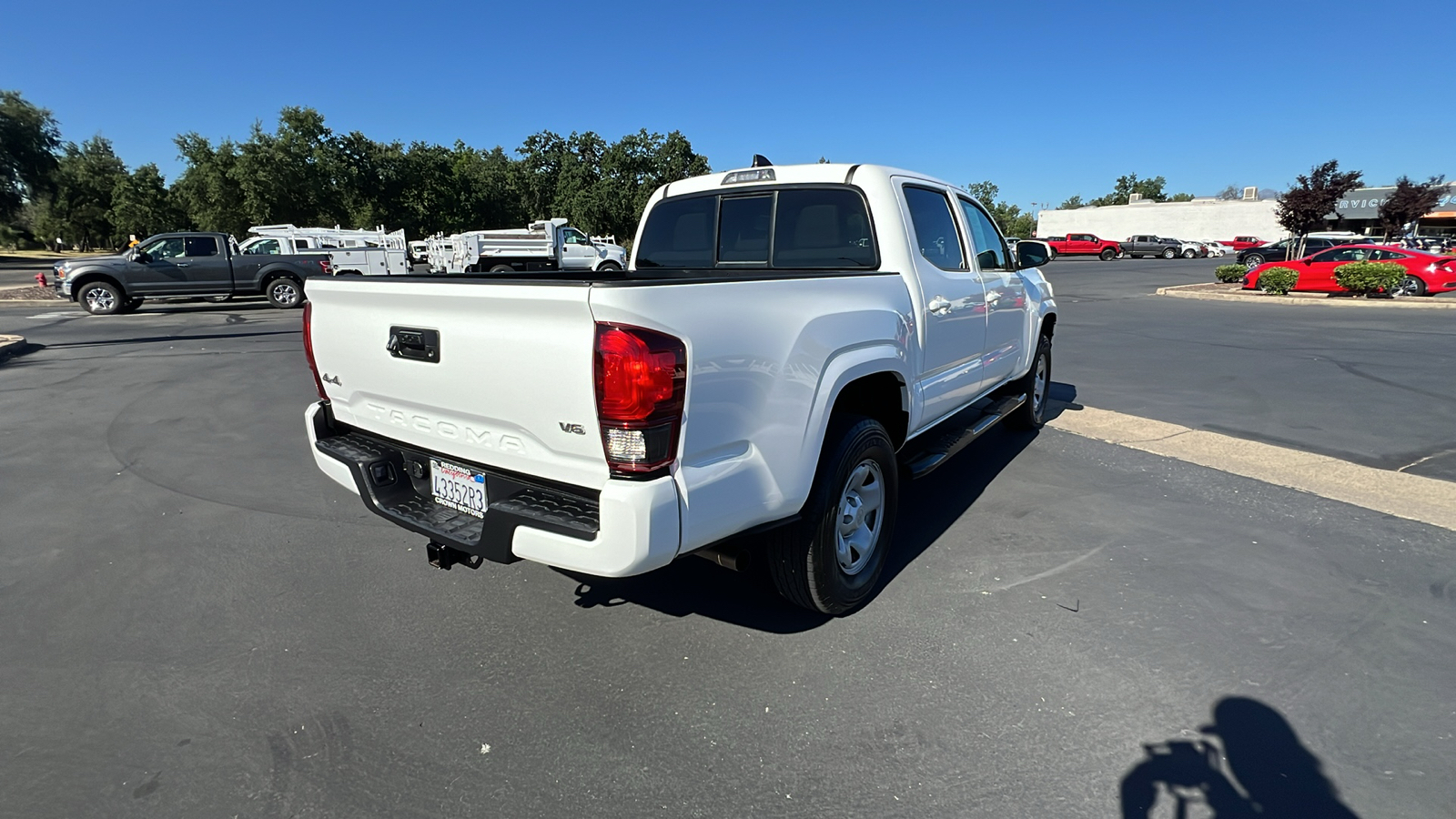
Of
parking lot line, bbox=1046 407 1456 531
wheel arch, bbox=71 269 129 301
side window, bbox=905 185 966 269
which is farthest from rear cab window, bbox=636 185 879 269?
wheel arch, bbox=71 269 129 301

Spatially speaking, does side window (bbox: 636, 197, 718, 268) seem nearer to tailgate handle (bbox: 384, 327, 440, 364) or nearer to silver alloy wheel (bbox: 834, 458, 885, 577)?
silver alloy wheel (bbox: 834, 458, 885, 577)

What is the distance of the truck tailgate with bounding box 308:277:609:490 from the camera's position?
2.42 metres

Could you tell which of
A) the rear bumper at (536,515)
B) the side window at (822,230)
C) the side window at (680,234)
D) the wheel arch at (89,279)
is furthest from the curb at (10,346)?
the side window at (822,230)

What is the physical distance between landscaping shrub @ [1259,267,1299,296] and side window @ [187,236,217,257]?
1050 inches

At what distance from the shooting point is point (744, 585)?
3770 mm

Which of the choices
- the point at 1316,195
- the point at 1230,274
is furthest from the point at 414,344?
the point at 1316,195

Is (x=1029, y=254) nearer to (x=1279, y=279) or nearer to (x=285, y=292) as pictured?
(x=285, y=292)

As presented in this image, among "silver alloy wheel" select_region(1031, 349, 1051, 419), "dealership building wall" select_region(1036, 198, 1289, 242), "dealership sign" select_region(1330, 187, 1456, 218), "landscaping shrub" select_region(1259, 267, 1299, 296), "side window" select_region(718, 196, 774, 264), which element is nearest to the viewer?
"side window" select_region(718, 196, 774, 264)

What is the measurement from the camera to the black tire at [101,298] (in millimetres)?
16328

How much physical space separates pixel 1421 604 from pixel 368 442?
4913mm

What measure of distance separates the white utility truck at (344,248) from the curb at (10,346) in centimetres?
692

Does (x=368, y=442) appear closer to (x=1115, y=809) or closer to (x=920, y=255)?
(x=920, y=255)

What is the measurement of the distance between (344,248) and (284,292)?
3.13 meters

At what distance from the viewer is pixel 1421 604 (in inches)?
136
